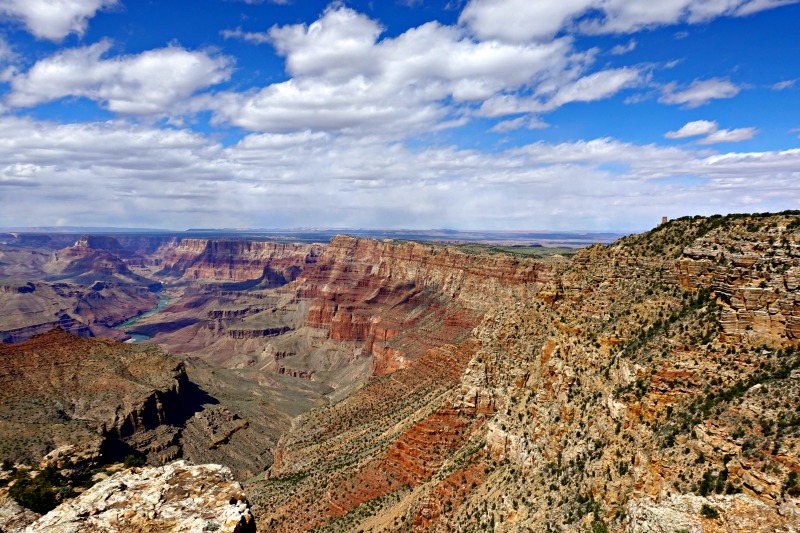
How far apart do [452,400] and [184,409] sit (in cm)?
8467

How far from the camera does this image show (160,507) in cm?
2022

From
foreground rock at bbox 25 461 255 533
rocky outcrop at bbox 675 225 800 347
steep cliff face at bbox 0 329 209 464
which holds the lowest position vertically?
steep cliff face at bbox 0 329 209 464

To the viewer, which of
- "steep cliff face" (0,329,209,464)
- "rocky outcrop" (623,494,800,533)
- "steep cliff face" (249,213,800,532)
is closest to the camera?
"rocky outcrop" (623,494,800,533)

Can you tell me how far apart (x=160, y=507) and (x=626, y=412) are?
998 inches

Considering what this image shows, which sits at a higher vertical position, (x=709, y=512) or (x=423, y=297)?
(x=709, y=512)

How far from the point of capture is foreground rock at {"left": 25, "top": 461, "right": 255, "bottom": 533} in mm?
19106

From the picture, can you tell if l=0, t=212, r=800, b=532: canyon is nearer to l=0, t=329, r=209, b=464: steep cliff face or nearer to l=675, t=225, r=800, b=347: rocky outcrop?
l=675, t=225, r=800, b=347: rocky outcrop

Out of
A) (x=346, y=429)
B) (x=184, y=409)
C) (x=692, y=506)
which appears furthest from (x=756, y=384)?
(x=184, y=409)

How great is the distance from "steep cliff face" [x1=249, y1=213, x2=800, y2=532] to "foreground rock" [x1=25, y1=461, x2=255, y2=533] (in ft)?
58.1

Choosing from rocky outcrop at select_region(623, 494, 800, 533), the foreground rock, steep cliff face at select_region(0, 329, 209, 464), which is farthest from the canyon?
the foreground rock

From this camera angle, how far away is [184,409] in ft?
362

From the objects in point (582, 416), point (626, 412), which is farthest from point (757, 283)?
point (582, 416)

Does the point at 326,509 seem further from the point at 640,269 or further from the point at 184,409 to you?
the point at 184,409

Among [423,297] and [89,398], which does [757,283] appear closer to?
[89,398]
